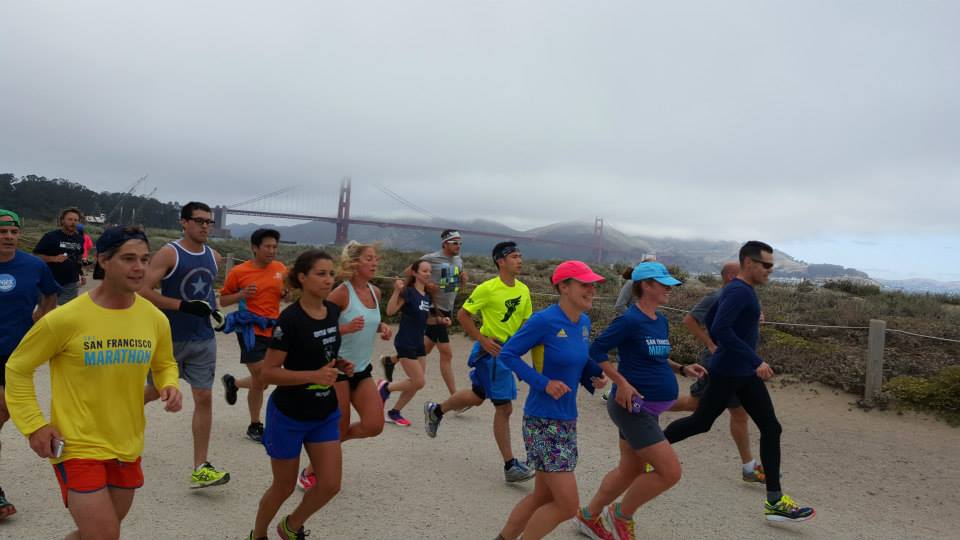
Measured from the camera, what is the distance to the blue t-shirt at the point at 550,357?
11.3 ft

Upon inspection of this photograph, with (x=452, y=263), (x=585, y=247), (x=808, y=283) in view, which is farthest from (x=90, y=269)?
(x=585, y=247)

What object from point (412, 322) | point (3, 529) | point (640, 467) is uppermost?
point (412, 322)

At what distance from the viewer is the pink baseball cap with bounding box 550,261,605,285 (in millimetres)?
3494

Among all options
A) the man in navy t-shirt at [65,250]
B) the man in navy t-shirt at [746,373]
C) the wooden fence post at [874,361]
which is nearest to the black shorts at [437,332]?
the man in navy t-shirt at [746,373]

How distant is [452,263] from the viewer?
7.09 m

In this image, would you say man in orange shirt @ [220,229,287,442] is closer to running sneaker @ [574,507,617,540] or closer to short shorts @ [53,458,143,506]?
short shorts @ [53,458,143,506]

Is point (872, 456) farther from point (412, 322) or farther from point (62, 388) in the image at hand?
point (62, 388)

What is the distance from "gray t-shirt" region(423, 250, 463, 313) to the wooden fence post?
490 cm

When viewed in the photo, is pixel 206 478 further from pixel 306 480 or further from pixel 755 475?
pixel 755 475

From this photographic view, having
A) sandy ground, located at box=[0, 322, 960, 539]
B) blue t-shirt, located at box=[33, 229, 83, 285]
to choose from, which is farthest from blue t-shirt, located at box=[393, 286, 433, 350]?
blue t-shirt, located at box=[33, 229, 83, 285]

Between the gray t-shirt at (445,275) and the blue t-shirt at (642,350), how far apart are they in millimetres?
3283

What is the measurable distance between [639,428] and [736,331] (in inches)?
54.6

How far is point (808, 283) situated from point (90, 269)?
71.3 feet

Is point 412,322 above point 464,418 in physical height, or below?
above
